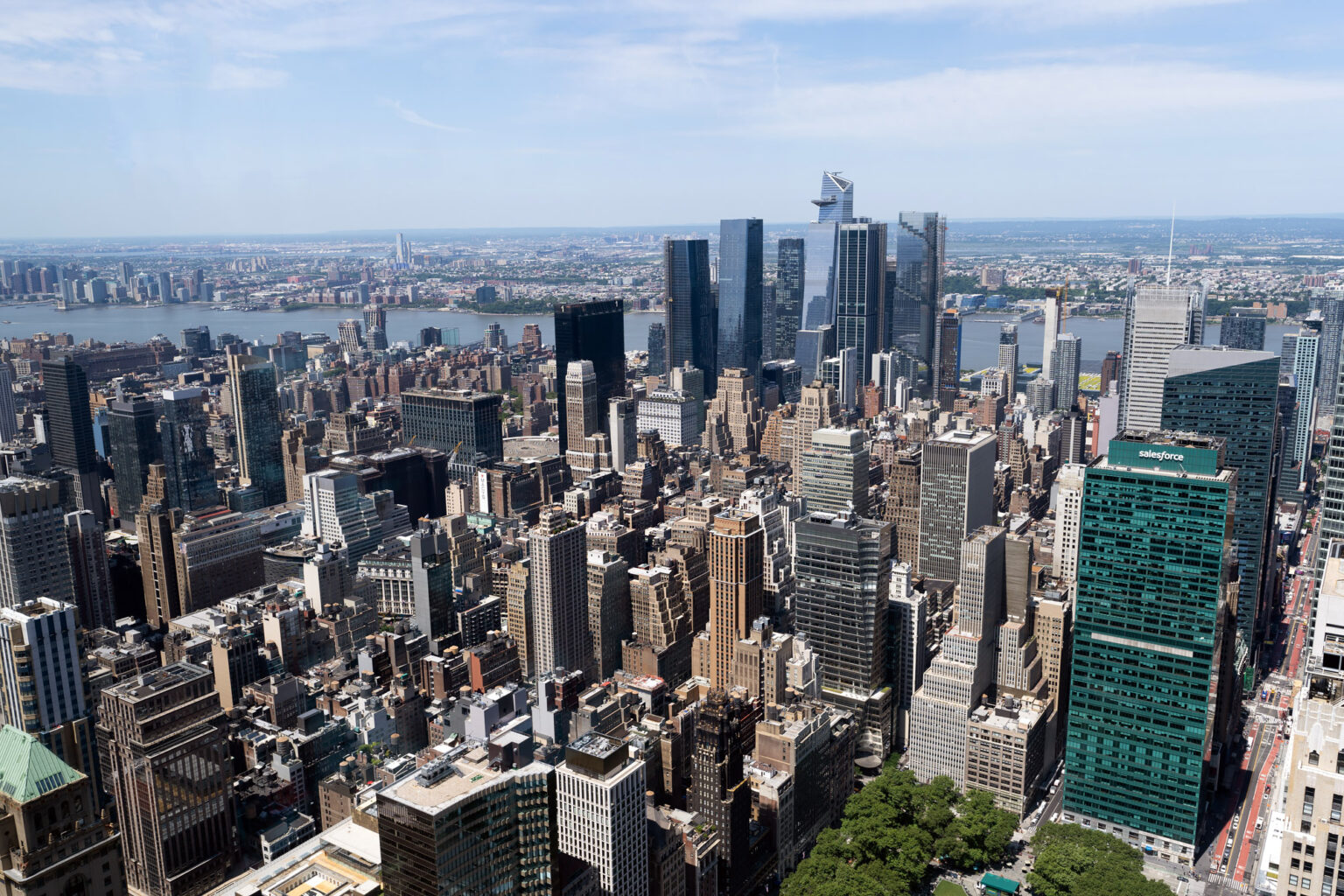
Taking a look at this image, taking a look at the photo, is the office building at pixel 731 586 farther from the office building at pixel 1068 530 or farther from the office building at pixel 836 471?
the office building at pixel 1068 530

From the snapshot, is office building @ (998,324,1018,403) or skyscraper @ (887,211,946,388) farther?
skyscraper @ (887,211,946,388)

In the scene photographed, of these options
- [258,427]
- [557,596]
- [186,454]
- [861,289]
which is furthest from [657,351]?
[557,596]

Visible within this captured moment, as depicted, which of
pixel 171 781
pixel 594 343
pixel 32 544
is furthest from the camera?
pixel 594 343

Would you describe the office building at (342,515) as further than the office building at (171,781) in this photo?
Yes

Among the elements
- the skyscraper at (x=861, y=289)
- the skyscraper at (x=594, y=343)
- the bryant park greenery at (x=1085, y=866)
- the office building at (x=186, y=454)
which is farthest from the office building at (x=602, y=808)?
the skyscraper at (x=861, y=289)

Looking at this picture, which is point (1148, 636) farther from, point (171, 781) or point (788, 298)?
point (788, 298)

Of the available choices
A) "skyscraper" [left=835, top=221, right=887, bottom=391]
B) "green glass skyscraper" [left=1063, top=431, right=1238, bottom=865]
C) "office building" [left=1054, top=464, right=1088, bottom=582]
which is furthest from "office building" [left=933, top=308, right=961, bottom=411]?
"green glass skyscraper" [left=1063, top=431, right=1238, bottom=865]

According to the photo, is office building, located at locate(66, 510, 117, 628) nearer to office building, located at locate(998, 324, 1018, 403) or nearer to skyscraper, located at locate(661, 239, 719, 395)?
skyscraper, located at locate(661, 239, 719, 395)
